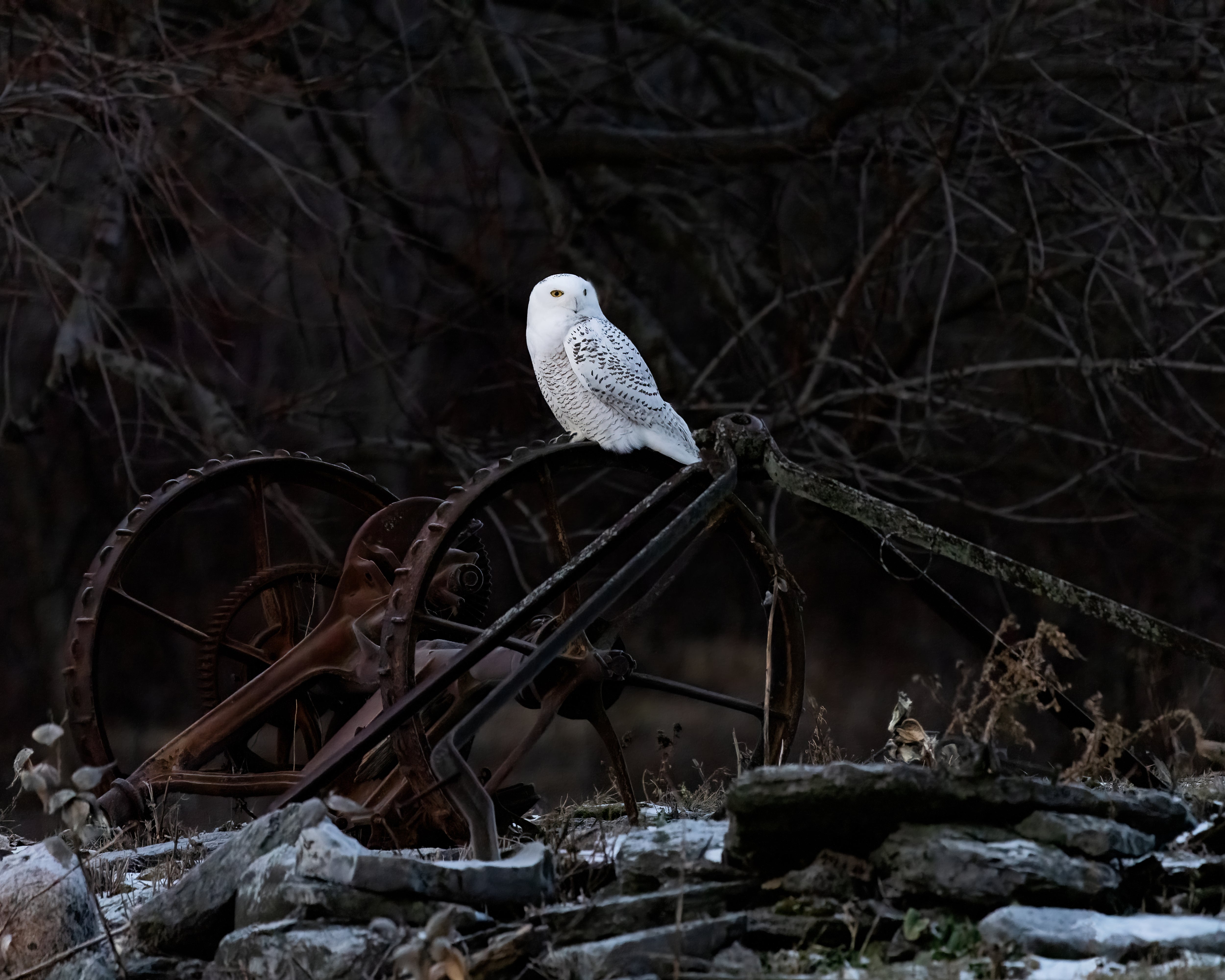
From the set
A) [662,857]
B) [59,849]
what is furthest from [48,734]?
[662,857]

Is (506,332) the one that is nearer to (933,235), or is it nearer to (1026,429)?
(933,235)

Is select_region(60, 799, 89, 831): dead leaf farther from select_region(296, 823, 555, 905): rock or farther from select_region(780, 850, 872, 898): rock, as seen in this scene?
select_region(780, 850, 872, 898): rock

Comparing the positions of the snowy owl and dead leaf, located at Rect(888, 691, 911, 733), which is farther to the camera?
the snowy owl

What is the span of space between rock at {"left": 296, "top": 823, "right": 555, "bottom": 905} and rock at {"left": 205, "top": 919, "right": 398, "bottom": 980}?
103mm

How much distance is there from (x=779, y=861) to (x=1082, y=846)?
2.02ft

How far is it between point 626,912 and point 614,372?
180cm

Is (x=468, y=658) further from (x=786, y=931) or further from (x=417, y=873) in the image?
(x=786, y=931)

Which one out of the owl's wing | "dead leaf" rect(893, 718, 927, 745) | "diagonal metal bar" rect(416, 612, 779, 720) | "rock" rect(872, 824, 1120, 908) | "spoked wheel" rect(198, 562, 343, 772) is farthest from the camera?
"spoked wheel" rect(198, 562, 343, 772)

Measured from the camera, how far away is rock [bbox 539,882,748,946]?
3125 millimetres

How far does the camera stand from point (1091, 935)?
2.93m

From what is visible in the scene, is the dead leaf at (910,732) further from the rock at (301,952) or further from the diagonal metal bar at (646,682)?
the rock at (301,952)

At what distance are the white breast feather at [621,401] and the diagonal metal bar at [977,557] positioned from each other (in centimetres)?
46

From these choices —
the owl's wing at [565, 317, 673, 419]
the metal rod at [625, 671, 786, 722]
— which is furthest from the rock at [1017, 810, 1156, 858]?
the owl's wing at [565, 317, 673, 419]

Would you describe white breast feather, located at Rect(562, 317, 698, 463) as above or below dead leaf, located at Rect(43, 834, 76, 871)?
above
